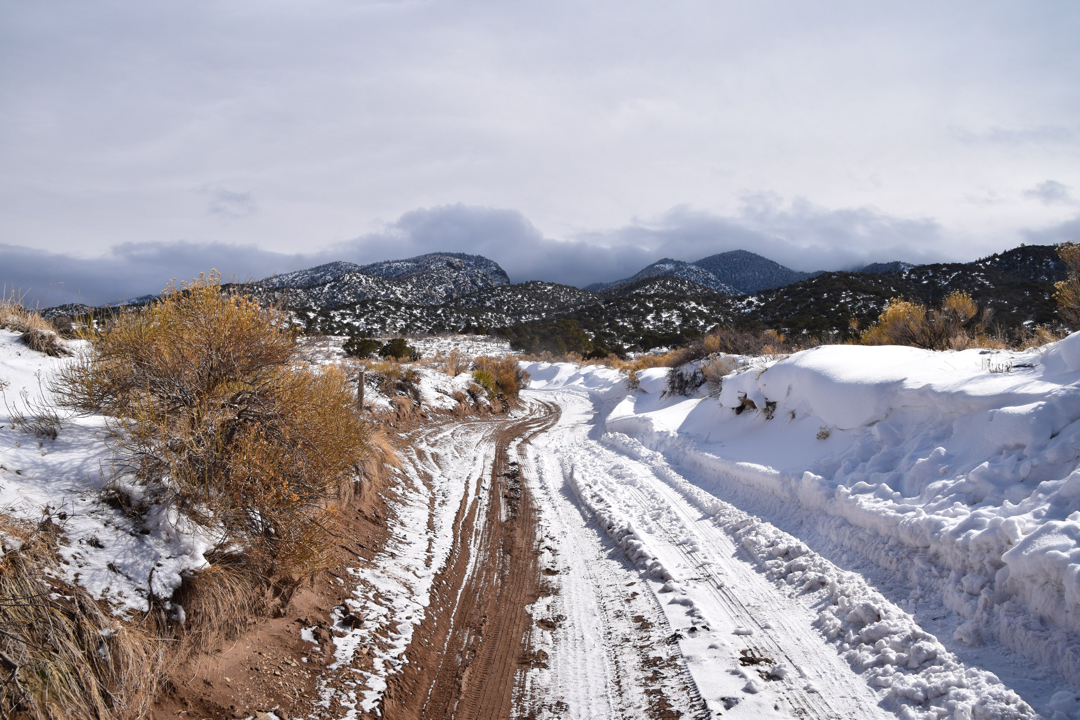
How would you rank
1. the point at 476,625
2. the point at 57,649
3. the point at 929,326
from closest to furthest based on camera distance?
the point at 57,649
the point at 476,625
the point at 929,326

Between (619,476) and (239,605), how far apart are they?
7.20m

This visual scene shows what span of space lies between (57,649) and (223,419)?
226 cm

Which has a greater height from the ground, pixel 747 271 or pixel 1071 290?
pixel 747 271

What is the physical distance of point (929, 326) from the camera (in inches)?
496

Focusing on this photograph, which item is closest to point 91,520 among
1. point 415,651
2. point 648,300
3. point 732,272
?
point 415,651

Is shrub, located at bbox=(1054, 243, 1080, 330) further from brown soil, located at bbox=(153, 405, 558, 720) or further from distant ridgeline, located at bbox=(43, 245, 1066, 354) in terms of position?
brown soil, located at bbox=(153, 405, 558, 720)

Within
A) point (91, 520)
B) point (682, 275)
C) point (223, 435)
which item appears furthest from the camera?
point (682, 275)

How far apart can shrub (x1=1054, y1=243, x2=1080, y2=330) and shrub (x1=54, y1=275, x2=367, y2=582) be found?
40.4 ft

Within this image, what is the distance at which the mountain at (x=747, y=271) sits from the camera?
116688 mm

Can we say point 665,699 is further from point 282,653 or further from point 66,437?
point 66,437

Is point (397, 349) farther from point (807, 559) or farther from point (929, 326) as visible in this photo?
point (807, 559)

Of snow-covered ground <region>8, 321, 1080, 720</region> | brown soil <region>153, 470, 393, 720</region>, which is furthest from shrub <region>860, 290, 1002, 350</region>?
brown soil <region>153, 470, 393, 720</region>

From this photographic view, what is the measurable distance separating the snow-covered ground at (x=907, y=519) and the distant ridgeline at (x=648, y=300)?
6332mm

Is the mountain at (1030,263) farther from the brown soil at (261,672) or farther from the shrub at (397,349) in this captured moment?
the brown soil at (261,672)
